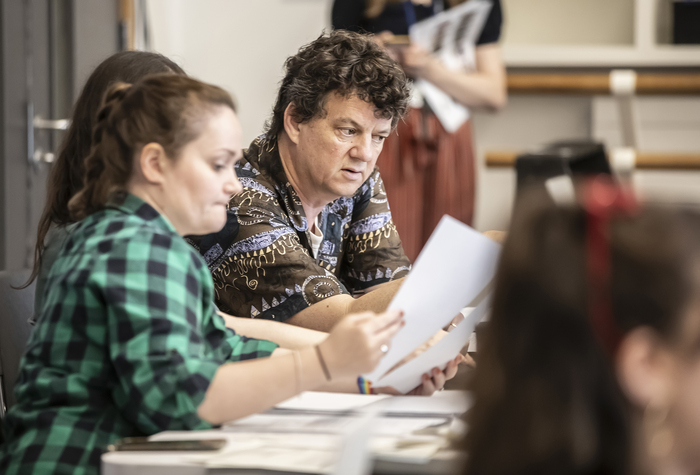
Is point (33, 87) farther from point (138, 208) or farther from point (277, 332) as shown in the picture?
point (138, 208)

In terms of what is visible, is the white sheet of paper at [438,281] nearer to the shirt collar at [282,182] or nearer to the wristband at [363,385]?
the wristband at [363,385]

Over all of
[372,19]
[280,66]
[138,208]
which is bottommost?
[138,208]

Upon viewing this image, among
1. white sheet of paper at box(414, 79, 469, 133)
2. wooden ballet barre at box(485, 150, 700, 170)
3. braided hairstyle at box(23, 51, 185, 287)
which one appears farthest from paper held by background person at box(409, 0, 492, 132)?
braided hairstyle at box(23, 51, 185, 287)

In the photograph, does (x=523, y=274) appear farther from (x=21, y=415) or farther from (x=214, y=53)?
(x=214, y=53)

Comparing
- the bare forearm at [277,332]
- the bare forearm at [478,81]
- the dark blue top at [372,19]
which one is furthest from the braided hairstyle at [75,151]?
the bare forearm at [478,81]

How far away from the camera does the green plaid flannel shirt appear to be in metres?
0.71

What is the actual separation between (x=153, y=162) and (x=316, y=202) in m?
0.59

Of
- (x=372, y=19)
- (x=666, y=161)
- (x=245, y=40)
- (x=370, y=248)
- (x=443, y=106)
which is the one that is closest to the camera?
(x=370, y=248)

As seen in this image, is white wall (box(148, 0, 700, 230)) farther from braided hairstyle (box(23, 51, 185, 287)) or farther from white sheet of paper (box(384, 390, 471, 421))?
white sheet of paper (box(384, 390, 471, 421))

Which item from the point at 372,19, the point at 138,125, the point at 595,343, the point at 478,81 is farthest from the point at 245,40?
the point at 595,343

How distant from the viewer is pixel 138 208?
0.81 metres

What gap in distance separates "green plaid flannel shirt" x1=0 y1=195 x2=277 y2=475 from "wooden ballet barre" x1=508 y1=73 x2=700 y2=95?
260cm

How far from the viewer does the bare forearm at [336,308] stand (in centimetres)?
118

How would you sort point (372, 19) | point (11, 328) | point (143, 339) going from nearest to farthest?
1. point (143, 339)
2. point (11, 328)
3. point (372, 19)
